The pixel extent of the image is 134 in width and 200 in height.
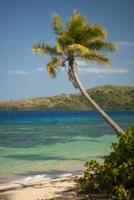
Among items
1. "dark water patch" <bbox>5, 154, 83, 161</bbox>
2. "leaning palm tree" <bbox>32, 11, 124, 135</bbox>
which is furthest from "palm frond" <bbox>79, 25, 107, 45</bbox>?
"dark water patch" <bbox>5, 154, 83, 161</bbox>

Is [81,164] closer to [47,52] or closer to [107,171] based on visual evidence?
[47,52]

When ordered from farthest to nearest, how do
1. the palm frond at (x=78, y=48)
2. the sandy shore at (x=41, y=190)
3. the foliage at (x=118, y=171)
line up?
the palm frond at (x=78, y=48) → the sandy shore at (x=41, y=190) → the foliage at (x=118, y=171)

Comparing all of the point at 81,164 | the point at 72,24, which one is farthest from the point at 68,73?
the point at 81,164

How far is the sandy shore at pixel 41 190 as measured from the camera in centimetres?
880

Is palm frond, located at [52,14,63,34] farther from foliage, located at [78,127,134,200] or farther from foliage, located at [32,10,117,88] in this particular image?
foliage, located at [78,127,134,200]

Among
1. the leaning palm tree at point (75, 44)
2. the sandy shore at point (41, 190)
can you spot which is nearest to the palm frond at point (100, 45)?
the leaning palm tree at point (75, 44)

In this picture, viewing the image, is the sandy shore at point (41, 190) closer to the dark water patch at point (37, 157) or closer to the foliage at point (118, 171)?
the foliage at point (118, 171)

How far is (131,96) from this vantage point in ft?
613

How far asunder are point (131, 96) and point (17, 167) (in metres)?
175

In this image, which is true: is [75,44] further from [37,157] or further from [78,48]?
[37,157]

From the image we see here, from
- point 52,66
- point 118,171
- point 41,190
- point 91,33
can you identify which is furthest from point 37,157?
point 118,171

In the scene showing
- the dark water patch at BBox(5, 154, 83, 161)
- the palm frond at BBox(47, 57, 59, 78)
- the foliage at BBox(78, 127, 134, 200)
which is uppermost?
the palm frond at BBox(47, 57, 59, 78)

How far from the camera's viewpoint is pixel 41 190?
9539mm

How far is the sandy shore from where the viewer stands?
28.9ft
